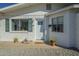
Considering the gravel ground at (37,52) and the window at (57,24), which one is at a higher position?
the window at (57,24)

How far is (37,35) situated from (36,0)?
844 centimetres

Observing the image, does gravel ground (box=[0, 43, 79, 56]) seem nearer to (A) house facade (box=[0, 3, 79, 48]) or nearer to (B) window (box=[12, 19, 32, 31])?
(A) house facade (box=[0, 3, 79, 48])

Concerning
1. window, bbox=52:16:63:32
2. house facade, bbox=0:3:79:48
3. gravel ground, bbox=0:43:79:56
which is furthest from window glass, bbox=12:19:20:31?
gravel ground, bbox=0:43:79:56

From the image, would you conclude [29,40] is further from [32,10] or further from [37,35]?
[32,10]

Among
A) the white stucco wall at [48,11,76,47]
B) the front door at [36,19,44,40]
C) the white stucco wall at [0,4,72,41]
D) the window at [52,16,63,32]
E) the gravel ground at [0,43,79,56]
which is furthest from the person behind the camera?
the front door at [36,19,44,40]

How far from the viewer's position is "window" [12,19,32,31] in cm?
2256

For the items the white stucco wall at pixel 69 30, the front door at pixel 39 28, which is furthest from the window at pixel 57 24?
the front door at pixel 39 28

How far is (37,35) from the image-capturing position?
22.5m

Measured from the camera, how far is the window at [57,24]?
18020mm

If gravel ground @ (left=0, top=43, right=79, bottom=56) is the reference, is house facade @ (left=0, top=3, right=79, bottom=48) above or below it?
above

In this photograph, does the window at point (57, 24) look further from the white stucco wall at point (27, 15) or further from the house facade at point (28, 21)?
the white stucco wall at point (27, 15)

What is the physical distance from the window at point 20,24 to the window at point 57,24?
3.53 meters

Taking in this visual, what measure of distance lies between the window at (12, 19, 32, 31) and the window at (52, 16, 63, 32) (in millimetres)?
3531

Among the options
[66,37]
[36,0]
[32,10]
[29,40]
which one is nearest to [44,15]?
[32,10]
